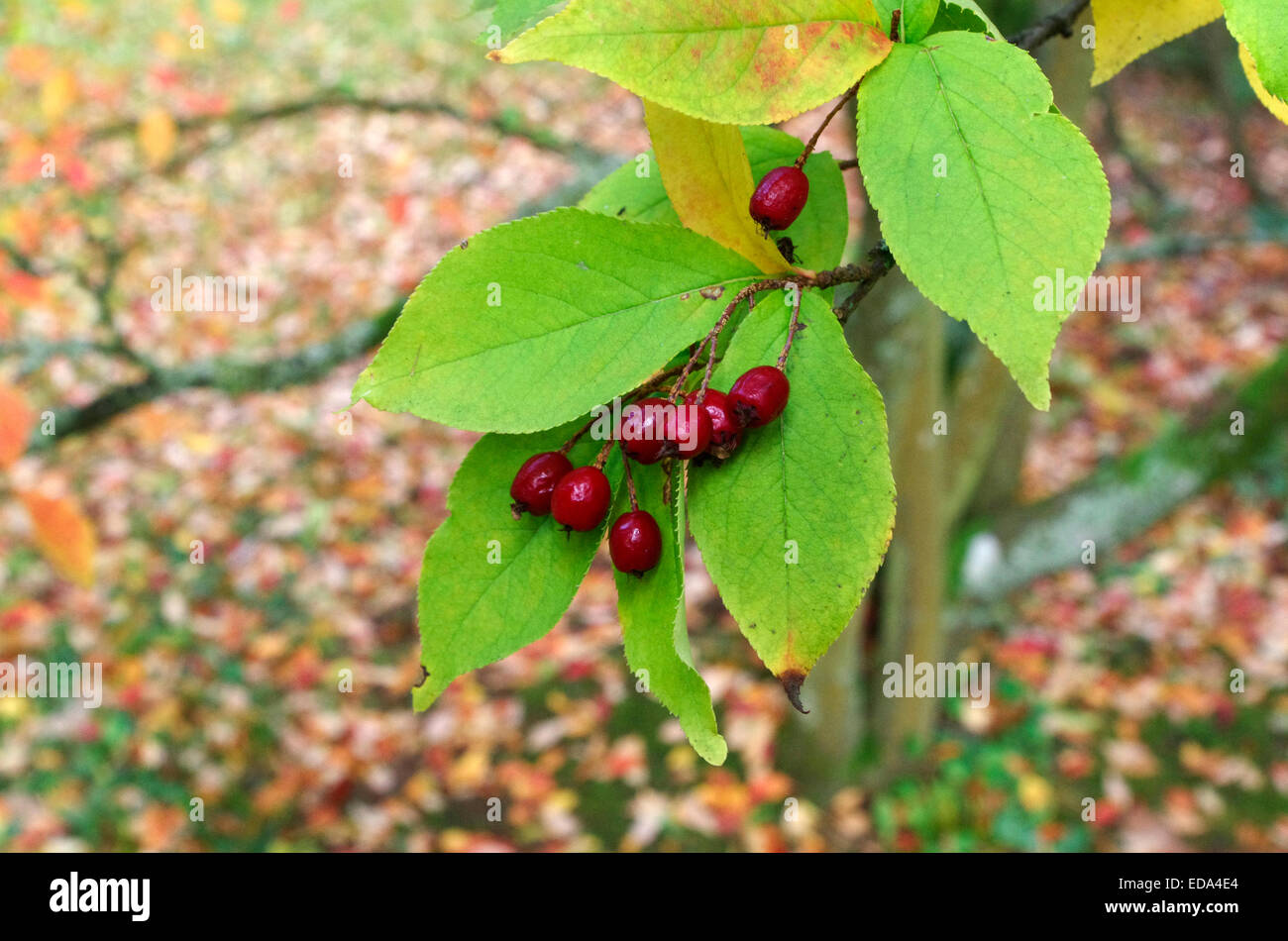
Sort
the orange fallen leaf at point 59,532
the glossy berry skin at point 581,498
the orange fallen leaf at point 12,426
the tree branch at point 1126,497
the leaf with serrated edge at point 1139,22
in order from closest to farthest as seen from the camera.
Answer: the glossy berry skin at point 581,498 → the leaf with serrated edge at point 1139,22 → the orange fallen leaf at point 12,426 → the orange fallen leaf at point 59,532 → the tree branch at point 1126,497

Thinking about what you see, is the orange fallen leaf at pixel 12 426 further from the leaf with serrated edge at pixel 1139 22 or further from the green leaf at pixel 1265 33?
the green leaf at pixel 1265 33

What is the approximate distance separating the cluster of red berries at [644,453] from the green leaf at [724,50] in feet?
0.58

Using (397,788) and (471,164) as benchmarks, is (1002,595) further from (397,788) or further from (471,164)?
(471,164)

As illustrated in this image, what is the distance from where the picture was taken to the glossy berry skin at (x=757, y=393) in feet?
2.05

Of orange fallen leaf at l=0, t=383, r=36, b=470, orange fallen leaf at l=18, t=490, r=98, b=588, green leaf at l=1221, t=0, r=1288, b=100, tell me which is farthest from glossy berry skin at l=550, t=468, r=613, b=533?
orange fallen leaf at l=18, t=490, r=98, b=588

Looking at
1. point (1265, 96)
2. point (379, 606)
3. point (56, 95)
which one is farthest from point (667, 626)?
point (56, 95)

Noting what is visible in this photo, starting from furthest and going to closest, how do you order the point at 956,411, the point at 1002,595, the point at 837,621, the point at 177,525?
the point at 177,525, the point at 1002,595, the point at 956,411, the point at 837,621

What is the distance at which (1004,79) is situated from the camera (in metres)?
0.63

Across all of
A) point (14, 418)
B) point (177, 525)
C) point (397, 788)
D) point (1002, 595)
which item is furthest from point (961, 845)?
point (177, 525)

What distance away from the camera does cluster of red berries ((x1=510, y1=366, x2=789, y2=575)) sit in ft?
2.05

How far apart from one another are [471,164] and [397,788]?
504 cm

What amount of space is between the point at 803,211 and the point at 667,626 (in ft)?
1.14

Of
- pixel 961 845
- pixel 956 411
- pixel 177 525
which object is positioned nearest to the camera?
pixel 961 845

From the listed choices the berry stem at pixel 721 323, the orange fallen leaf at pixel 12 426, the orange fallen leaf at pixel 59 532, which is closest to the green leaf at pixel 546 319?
the berry stem at pixel 721 323
